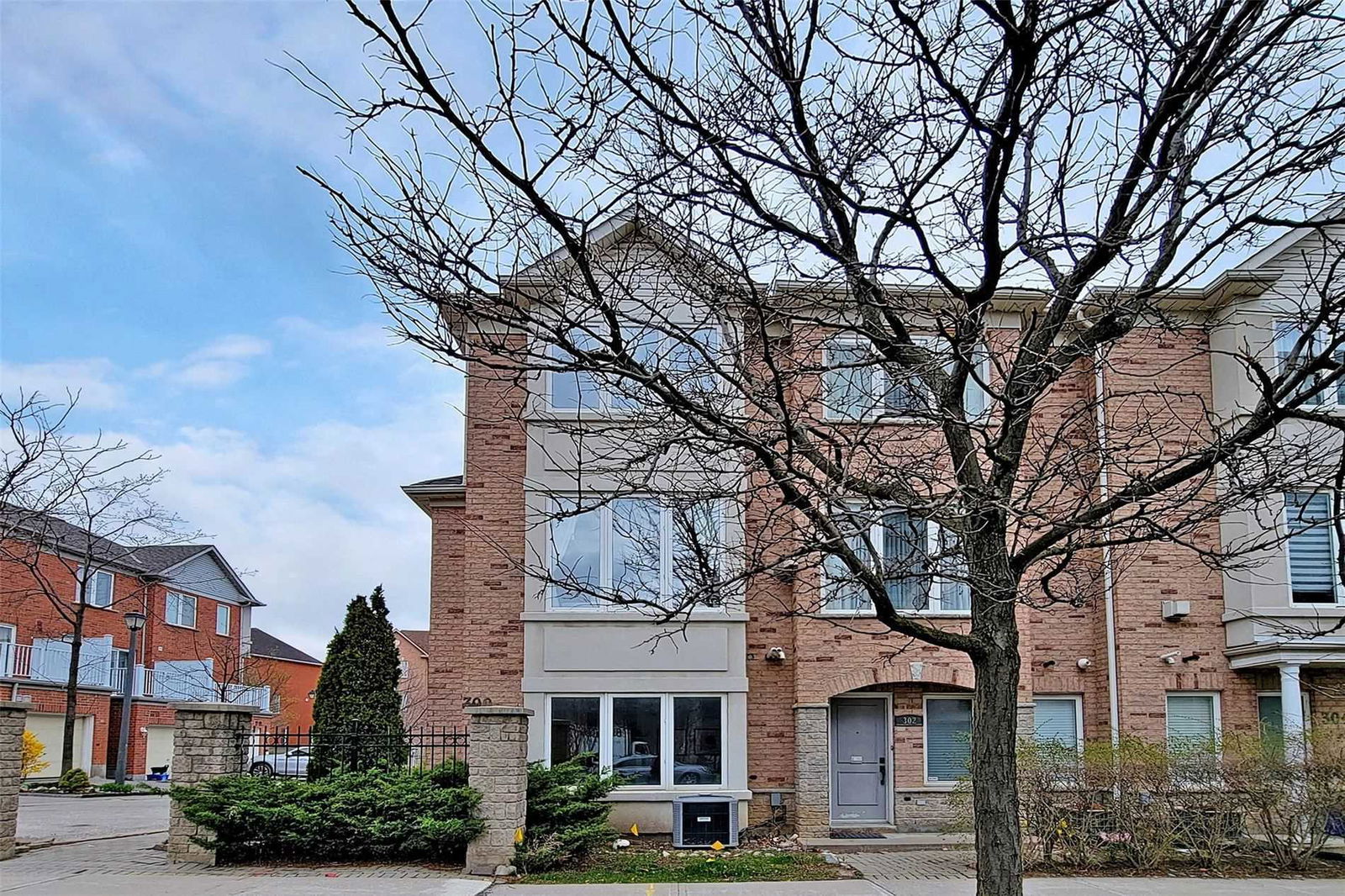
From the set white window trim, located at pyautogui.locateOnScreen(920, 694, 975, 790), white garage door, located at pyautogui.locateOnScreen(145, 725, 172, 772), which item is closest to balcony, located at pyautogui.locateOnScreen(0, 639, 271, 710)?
white garage door, located at pyautogui.locateOnScreen(145, 725, 172, 772)

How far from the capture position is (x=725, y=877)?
523 inches

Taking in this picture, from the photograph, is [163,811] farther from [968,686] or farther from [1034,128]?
[1034,128]

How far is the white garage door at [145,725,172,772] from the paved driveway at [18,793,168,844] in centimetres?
1247

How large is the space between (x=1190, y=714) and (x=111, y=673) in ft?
105

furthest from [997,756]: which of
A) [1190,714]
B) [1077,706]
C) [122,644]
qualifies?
[122,644]

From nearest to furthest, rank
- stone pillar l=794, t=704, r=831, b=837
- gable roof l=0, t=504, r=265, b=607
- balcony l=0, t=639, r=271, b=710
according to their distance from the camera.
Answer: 1. stone pillar l=794, t=704, r=831, b=837
2. gable roof l=0, t=504, r=265, b=607
3. balcony l=0, t=639, r=271, b=710

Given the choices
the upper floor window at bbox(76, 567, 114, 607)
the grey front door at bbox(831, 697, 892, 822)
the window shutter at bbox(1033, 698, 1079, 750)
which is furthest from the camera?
the upper floor window at bbox(76, 567, 114, 607)

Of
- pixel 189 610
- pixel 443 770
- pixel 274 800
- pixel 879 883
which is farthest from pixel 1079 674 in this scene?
pixel 189 610

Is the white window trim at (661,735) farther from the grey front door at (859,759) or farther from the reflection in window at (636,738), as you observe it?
the grey front door at (859,759)

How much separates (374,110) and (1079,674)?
1646 centimetres

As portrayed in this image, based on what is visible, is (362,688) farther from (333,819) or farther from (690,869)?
(690,869)

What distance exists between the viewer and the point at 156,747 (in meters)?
38.7

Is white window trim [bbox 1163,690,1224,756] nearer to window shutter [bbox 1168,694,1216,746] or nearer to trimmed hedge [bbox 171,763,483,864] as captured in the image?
window shutter [bbox 1168,694,1216,746]

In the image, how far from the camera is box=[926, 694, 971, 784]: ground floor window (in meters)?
18.0
